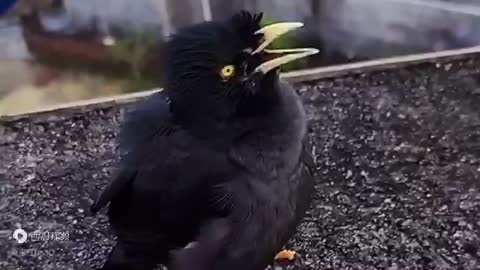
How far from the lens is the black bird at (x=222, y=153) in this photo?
113cm

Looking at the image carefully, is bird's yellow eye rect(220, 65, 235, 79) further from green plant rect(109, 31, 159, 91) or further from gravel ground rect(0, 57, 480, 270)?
green plant rect(109, 31, 159, 91)

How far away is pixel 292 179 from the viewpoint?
1.17 m

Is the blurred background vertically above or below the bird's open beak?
below

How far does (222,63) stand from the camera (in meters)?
1.12

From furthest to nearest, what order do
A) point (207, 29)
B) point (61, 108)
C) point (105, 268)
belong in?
point (61, 108) < point (105, 268) < point (207, 29)

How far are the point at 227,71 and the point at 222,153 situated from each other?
100 mm

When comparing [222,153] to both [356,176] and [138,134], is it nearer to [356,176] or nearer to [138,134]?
[138,134]

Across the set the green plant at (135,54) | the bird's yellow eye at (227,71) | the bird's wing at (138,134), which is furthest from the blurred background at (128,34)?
the bird's yellow eye at (227,71)

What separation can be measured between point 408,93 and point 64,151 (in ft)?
2.03

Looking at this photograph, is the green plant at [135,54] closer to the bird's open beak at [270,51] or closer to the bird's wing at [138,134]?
the bird's wing at [138,134]

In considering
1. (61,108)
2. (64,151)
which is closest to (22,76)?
(61,108)

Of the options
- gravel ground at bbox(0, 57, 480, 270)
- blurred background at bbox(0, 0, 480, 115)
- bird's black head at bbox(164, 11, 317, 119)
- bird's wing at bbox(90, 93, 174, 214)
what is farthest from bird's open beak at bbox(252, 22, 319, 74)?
blurred background at bbox(0, 0, 480, 115)

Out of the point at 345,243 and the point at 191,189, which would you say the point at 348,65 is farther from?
the point at 191,189

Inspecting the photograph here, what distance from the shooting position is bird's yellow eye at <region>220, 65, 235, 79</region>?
113 cm
